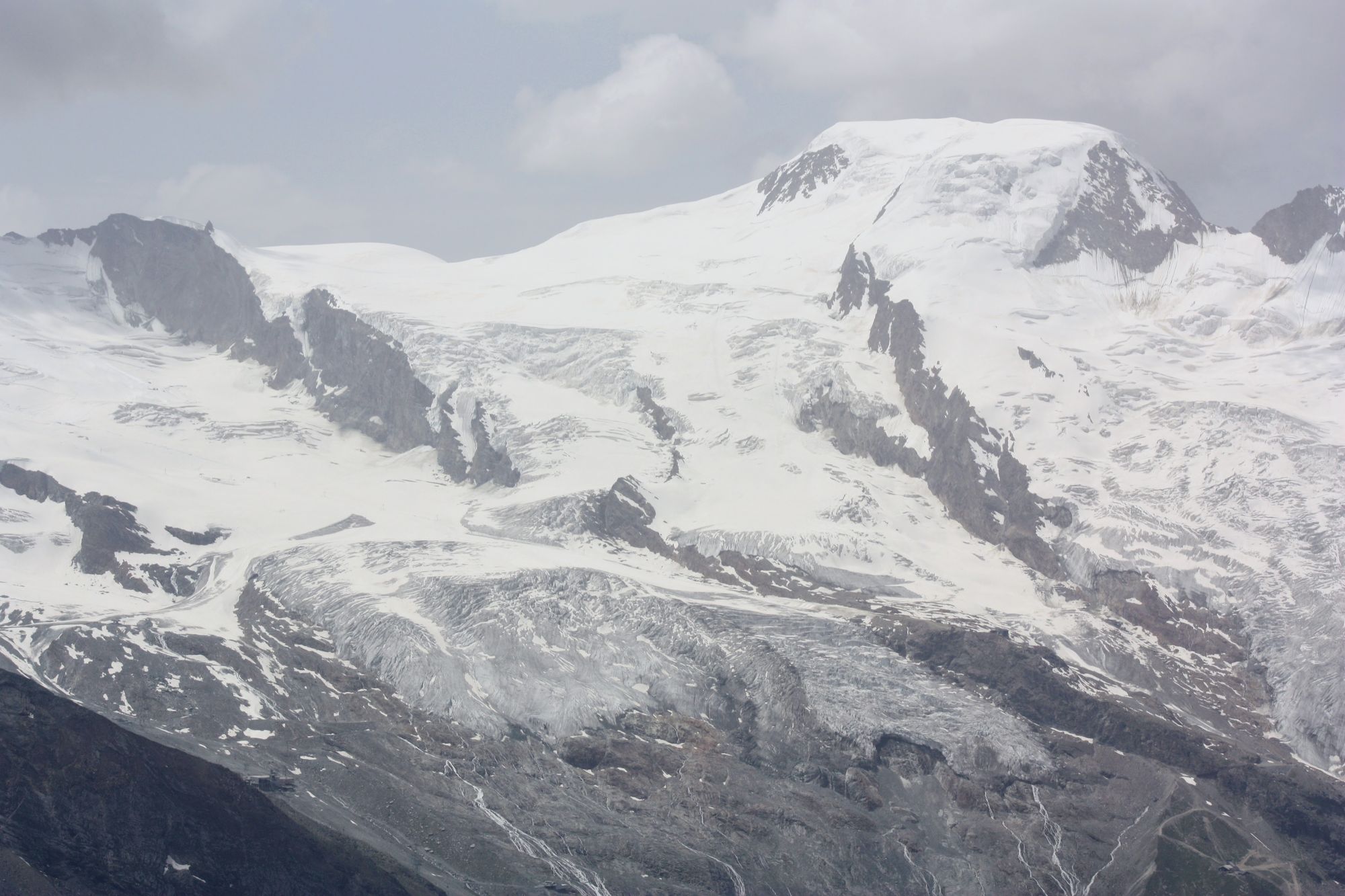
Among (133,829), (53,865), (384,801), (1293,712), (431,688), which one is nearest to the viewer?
(53,865)

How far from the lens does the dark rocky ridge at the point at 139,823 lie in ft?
409

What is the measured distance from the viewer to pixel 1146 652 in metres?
197

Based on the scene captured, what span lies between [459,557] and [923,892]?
76.2 metres

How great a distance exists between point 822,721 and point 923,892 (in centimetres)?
2767

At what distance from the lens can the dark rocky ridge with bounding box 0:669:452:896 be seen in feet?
409

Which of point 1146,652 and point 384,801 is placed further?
point 1146,652

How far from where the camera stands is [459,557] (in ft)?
650

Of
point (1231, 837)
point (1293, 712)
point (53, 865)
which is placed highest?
point (1293, 712)

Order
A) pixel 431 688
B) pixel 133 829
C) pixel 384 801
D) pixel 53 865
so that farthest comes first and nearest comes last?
pixel 431 688
pixel 384 801
pixel 133 829
pixel 53 865

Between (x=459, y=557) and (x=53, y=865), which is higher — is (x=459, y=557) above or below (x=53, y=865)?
above

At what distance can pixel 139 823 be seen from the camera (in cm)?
12962

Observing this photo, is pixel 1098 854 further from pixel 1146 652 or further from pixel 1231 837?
pixel 1146 652

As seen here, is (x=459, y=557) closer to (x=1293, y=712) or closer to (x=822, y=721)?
(x=822, y=721)

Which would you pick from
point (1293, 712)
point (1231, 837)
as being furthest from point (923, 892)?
point (1293, 712)
